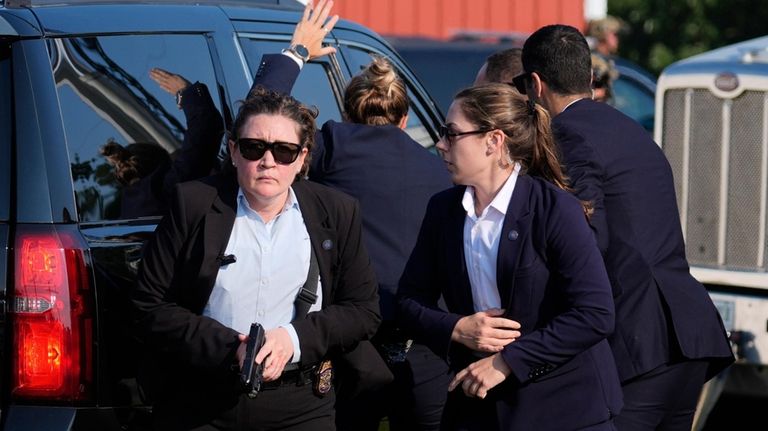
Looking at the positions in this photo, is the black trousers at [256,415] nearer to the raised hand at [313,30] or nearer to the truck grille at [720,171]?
the raised hand at [313,30]

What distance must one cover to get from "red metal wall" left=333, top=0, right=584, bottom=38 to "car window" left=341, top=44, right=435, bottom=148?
9.78m

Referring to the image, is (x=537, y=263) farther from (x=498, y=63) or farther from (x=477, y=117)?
(x=498, y=63)

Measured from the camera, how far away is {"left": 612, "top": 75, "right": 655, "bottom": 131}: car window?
1118 centimetres

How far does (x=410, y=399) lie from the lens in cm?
441

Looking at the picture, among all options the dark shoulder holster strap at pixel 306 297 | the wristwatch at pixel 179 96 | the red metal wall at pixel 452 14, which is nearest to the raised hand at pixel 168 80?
the wristwatch at pixel 179 96

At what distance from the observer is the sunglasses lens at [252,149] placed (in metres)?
3.64

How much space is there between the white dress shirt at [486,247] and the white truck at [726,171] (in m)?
3.32

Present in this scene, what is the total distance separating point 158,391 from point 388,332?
0.99m

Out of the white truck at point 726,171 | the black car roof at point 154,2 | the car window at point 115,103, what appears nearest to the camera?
the car window at point 115,103

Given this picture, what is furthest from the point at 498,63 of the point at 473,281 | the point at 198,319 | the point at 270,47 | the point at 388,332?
the point at 198,319

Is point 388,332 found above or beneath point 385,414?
above

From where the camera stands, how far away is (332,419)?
3795mm

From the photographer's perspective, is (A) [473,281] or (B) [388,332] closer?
(A) [473,281]

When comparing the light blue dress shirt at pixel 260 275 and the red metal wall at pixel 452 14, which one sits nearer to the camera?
the light blue dress shirt at pixel 260 275
